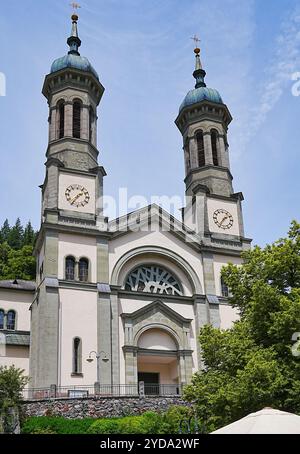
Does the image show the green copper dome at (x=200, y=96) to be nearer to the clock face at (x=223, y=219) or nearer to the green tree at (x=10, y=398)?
the clock face at (x=223, y=219)

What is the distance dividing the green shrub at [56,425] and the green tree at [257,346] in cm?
720

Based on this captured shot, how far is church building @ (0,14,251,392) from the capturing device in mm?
31562

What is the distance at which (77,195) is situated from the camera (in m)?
36.1

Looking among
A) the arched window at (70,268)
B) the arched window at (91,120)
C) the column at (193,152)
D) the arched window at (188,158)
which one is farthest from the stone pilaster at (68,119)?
the arched window at (188,158)

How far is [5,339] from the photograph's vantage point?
117 feet

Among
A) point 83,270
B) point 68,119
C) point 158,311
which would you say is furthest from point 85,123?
point 158,311

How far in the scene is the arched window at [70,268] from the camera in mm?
33250

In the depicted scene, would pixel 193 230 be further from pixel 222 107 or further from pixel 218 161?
pixel 222 107

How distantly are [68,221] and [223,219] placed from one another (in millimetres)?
11574

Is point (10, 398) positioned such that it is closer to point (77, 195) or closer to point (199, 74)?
point (77, 195)

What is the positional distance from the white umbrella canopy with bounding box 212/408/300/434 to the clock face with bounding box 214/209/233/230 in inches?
1129
